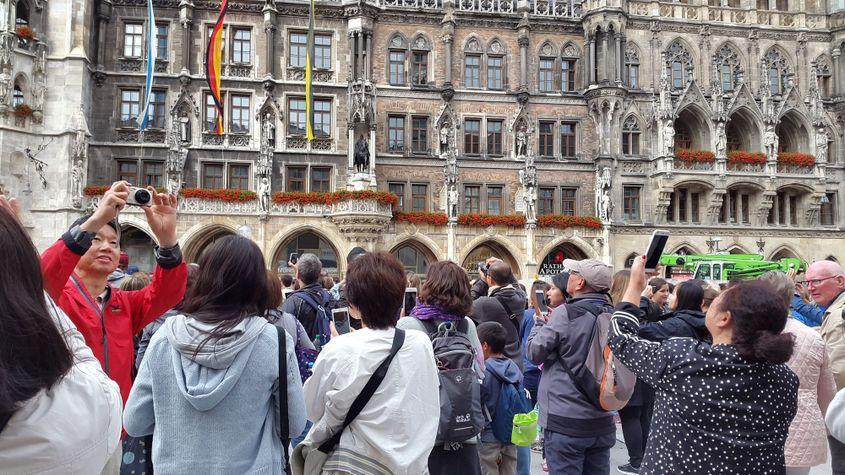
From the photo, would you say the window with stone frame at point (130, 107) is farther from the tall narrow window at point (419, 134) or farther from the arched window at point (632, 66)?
the arched window at point (632, 66)

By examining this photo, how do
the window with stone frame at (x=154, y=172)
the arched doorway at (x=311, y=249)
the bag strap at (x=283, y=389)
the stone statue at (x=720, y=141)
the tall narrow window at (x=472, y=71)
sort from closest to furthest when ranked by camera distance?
1. the bag strap at (x=283, y=389)
2. the window with stone frame at (x=154, y=172)
3. the arched doorway at (x=311, y=249)
4. the stone statue at (x=720, y=141)
5. the tall narrow window at (x=472, y=71)

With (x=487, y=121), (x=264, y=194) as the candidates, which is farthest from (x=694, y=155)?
(x=264, y=194)

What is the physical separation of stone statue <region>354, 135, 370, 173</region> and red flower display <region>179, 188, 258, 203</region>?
423 cm

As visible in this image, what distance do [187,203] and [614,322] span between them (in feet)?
76.5

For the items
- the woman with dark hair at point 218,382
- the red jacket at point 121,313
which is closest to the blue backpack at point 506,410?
the woman with dark hair at point 218,382

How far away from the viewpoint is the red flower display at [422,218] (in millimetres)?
25578

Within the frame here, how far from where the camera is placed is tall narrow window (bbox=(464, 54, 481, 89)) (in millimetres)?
27812

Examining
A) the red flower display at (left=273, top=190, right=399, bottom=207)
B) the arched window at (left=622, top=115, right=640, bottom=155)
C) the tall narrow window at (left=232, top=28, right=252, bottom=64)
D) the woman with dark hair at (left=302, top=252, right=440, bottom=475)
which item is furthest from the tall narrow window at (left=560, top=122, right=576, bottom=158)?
the woman with dark hair at (left=302, top=252, right=440, bottom=475)

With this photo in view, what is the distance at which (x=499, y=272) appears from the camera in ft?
20.8

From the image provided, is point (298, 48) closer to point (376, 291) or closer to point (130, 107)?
point (130, 107)

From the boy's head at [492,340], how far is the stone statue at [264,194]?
818 inches

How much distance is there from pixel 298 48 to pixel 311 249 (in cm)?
853

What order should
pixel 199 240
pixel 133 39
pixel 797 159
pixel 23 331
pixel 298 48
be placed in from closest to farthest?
pixel 23 331 < pixel 199 240 < pixel 133 39 < pixel 298 48 < pixel 797 159

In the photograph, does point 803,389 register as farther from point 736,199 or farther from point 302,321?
point 736,199
